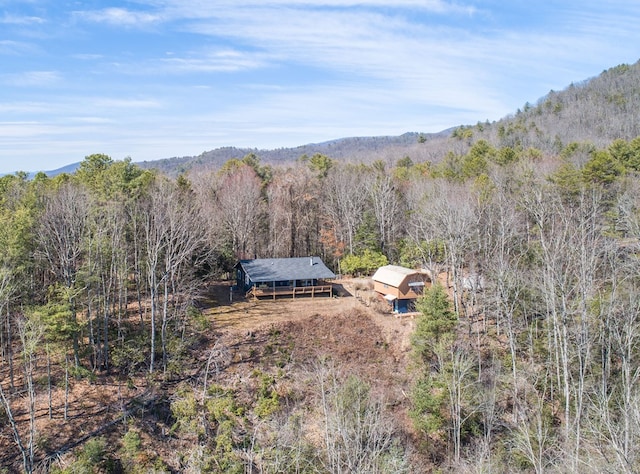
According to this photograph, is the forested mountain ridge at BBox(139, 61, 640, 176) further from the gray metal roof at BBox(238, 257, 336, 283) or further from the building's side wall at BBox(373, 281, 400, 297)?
the gray metal roof at BBox(238, 257, 336, 283)

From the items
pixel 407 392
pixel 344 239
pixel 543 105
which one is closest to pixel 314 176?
pixel 344 239

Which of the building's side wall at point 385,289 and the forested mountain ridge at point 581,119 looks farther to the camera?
the forested mountain ridge at point 581,119

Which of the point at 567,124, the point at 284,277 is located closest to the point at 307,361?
the point at 284,277

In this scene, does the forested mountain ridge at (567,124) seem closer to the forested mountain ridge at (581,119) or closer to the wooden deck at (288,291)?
the forested mountain ridge at (581,119)

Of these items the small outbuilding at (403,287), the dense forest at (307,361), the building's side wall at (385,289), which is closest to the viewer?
the dense forest at (307,361)

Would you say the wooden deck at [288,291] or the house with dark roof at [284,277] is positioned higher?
the house with dark roof at [284,277]

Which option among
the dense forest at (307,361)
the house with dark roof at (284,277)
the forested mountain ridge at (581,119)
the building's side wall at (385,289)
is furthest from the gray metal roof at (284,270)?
the forested mountain ridge at (581,119)

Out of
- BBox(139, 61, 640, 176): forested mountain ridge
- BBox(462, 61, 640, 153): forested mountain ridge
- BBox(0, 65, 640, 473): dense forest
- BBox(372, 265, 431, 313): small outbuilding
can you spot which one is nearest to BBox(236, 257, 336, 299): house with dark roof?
BBox(0, 65, 640, 473): dense forest
